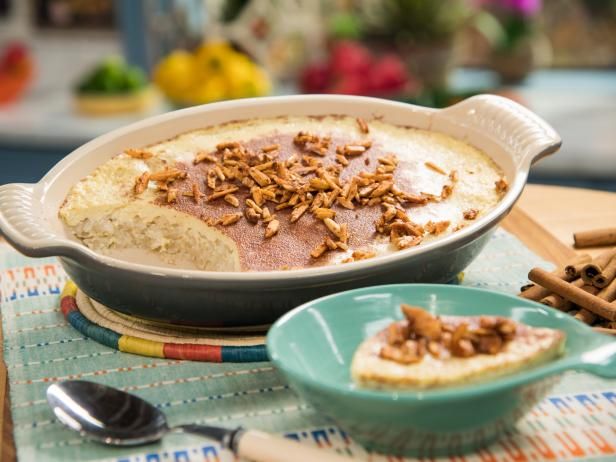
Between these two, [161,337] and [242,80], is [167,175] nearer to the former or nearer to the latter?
[161,337]

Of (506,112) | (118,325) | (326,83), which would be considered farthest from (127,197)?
(326,83)

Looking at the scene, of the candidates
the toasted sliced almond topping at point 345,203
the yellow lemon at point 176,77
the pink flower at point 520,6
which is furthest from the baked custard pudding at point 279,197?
the pink flower at point 520,6

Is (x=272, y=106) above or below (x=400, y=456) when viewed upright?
above

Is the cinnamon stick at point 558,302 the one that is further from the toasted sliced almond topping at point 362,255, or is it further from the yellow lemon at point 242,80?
the yellow lemon at point 242,80

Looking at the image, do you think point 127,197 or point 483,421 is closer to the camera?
point 483,421

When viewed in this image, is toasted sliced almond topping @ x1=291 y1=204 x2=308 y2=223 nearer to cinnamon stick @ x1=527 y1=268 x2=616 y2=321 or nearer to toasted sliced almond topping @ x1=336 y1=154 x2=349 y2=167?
toasted sliced almond topping @ x1=336 y1=154 x2=349 y2=167

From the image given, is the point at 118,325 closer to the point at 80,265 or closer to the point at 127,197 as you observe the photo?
the point at 80,265

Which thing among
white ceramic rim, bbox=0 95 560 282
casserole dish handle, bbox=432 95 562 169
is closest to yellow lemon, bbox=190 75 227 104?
white ceramic rim, bbox=0 95 560 282
